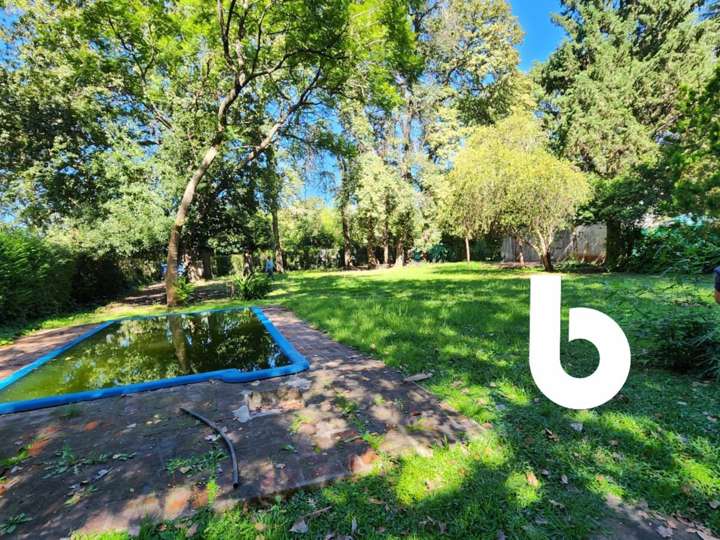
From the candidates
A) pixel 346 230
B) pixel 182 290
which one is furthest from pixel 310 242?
pixel 182 290

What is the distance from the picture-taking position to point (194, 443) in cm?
254

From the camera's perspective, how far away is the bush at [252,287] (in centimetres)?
1022

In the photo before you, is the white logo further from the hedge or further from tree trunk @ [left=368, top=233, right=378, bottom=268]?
tree trunk @ [left=368, top=233, right=378, bottom=268]

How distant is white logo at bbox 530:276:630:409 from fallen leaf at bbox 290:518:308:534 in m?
1.68

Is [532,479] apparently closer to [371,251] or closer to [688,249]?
[688,249]

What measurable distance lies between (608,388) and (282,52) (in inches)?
390

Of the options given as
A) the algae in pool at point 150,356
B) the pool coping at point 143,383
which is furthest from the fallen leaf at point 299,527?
the algae in pool at point 150,356

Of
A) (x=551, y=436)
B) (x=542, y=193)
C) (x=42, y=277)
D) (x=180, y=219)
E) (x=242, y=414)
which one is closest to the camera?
(x=551, y=436)

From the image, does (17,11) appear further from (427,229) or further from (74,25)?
(427,229)

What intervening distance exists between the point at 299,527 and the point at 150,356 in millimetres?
4370

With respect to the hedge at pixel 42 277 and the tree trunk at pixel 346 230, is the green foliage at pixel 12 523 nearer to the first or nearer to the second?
the hedge at pixel 42 277

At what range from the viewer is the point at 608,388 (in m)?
2.44

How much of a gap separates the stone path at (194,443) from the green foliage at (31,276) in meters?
5.54

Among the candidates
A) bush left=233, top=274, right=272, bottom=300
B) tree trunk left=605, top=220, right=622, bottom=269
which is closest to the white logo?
bush left=233, top=274, right=272, bottom=300
